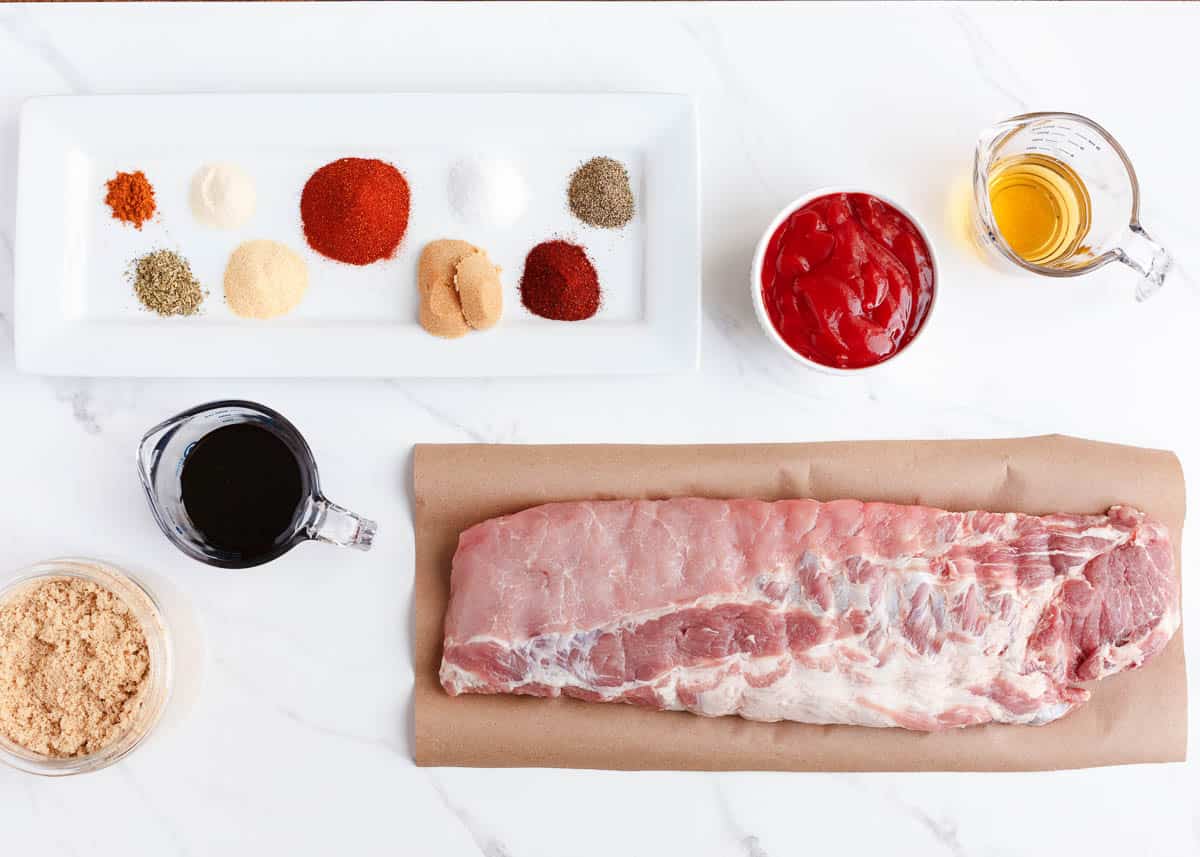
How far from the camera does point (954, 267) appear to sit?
1.39m

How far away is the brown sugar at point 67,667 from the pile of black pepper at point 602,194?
2.92 ft

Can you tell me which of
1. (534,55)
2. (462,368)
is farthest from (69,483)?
(534,55)

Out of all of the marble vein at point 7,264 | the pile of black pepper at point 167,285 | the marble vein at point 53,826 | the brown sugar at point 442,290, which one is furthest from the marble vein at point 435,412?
the marble vein at point 53,826

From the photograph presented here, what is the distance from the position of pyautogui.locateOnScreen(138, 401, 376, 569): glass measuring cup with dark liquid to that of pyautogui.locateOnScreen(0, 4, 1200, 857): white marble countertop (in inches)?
4.1

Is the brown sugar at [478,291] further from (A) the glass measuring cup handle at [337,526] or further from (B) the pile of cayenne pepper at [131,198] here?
(B) the pile of cayenne pepper at [131,198]

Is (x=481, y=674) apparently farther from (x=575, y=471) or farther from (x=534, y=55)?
(x=534, y=55)

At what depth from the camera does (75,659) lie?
1281 mm

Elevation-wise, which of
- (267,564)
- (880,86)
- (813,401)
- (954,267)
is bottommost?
(267,564)

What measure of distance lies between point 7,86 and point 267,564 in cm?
85

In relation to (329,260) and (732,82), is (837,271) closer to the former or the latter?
(732,82)

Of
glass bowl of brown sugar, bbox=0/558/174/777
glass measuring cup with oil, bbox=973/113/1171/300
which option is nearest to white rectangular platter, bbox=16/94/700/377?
glass bowl of brown sugar, bbox=0/558/174/777

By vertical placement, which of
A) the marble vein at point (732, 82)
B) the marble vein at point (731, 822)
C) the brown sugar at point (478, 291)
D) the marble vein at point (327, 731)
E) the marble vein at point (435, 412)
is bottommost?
the marble vein at point (731, 822)

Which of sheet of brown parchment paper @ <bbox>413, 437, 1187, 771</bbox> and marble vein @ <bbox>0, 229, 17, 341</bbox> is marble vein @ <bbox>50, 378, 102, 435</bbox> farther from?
sheet of brown parchment paper @ <bbox>413, 437, 1187, 771</bbox>

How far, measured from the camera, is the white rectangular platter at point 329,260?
133 cm
